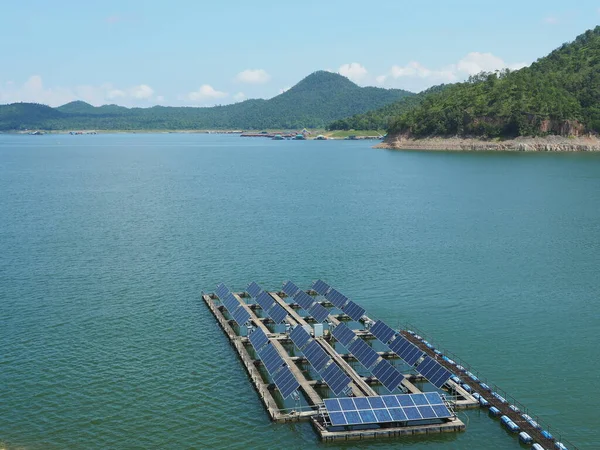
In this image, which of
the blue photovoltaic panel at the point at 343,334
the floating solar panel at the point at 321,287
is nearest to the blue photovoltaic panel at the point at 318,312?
the blue photovoltaic panel at the point at 343,334

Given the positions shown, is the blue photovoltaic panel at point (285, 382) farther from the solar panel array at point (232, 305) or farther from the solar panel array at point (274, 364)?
the solar panel array at point (232, 305)

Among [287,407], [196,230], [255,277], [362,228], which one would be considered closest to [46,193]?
[196,230]

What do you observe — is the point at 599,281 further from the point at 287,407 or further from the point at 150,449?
the point at 150,449

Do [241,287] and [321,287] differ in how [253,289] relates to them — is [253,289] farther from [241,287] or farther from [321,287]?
[321,287]

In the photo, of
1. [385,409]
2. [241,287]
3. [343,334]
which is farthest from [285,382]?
[241,287]

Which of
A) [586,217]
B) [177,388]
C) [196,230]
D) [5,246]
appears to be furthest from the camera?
[586,217]

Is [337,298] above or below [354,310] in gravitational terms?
above
